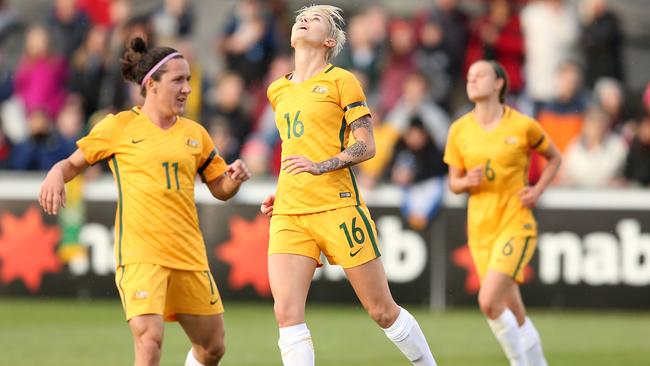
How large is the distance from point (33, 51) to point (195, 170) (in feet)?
34.6

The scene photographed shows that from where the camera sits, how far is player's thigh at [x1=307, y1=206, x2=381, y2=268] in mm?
7949

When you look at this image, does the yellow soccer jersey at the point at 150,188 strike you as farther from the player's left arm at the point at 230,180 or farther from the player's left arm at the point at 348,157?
the player's left arm at the point at 348,157

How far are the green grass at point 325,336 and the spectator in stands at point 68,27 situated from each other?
14.1ft

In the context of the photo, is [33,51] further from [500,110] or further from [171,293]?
[171,293]

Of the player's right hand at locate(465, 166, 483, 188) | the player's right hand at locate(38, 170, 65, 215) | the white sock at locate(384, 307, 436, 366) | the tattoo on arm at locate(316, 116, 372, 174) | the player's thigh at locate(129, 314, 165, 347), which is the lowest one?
the white sock at locate(384, 307, 436, 366)

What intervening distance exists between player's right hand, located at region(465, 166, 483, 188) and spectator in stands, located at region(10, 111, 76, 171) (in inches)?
316

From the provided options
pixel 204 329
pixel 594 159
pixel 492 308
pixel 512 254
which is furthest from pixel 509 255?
pixel 594 159

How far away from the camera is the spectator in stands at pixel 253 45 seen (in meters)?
18.0

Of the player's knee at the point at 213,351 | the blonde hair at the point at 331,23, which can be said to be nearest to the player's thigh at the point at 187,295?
the player's knee at the point at 213,351

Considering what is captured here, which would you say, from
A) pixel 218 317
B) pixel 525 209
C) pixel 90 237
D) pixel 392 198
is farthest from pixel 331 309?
pixel 218 317

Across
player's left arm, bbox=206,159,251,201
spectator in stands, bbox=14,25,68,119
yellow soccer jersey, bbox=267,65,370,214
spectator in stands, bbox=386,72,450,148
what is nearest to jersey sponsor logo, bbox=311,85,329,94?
yellow soccer jersey, bbox=267,65,370,214

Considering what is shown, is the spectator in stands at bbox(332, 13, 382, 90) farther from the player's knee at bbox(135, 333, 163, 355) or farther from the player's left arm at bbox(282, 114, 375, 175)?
the player's knee at bbox(135, 333, 163, 355)

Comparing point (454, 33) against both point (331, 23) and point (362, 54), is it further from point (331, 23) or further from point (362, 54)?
point (331, 23)

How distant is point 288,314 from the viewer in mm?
7859
